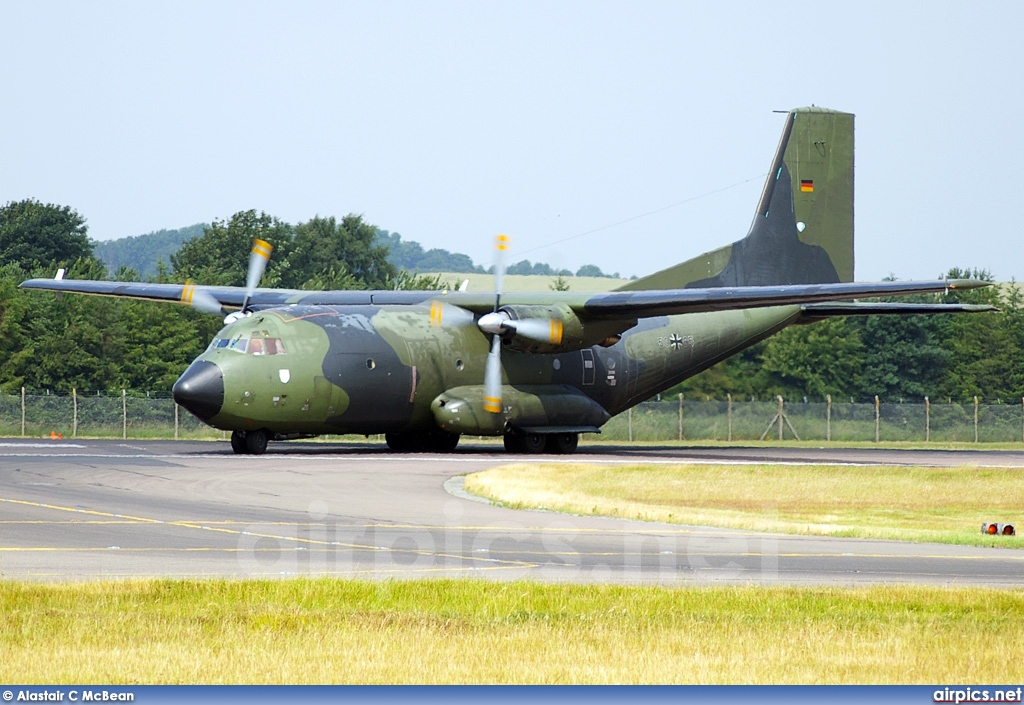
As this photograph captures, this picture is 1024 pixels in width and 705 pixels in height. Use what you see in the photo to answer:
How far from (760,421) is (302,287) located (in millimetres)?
38752

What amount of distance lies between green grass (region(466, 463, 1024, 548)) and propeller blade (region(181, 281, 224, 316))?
1206cm

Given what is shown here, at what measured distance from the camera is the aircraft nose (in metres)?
32.5

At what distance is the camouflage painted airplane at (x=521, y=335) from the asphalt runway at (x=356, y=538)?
3.29m

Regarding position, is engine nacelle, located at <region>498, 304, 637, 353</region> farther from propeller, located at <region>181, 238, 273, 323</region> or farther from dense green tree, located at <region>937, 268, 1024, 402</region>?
dense green tree, located at <region>937, 268, 1024, 402</region>

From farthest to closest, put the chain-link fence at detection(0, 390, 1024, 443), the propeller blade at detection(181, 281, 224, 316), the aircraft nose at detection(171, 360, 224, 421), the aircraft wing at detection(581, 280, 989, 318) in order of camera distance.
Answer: the chain-link fence at detection(0, 390, 1024, 443) → the propeller blade at detection(181, 281, 224, 316) → the aircraft wing at detection(581, 280, 989, 318) → the aircraft nose at detection(171, 360, 224, 421)

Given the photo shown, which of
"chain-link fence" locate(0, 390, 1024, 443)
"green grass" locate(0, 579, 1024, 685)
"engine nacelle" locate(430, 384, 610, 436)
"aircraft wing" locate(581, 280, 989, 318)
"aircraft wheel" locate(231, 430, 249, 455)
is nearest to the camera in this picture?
"green grass" locate(0, 579, 1024, 685)

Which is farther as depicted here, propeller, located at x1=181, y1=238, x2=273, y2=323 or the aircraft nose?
propeller, located at x1=181, y1=238, x2=273, y2=323

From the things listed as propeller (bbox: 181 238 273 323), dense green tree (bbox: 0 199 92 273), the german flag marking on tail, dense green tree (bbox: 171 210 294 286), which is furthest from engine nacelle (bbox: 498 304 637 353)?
dense green tree (bbox: 0 199 92 273)

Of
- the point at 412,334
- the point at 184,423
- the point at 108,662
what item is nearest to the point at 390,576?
the point at 108,662

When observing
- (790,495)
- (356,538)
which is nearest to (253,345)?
(790,495)

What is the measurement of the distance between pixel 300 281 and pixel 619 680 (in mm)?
82501

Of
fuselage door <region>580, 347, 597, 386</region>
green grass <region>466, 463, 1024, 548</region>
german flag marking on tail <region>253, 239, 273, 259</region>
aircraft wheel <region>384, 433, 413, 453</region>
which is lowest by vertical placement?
green grass <region>466, 463, 1024, 548</region>

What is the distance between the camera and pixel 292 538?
1973cm

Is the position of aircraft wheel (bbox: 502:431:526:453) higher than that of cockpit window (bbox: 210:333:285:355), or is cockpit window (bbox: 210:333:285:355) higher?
cockpit window (bbox: 210:333:285:355)
